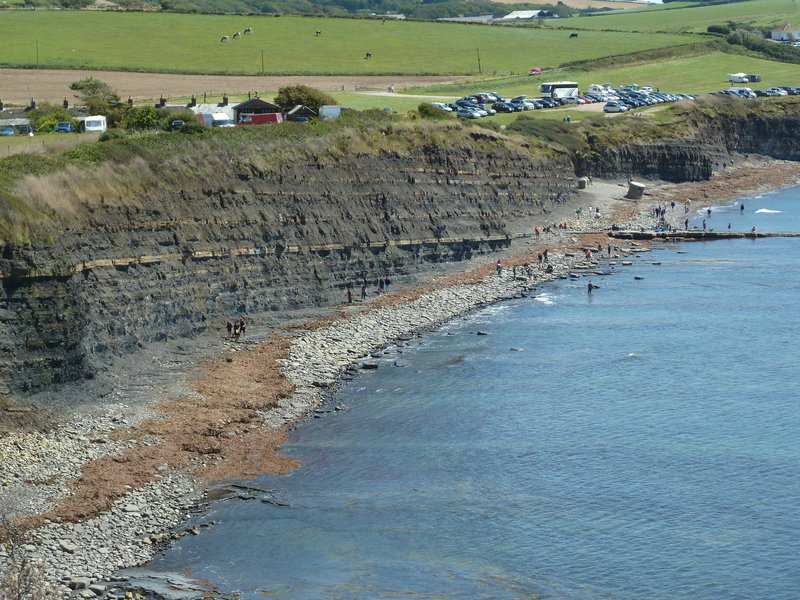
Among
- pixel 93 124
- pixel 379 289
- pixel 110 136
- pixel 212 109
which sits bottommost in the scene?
pixel 379 289

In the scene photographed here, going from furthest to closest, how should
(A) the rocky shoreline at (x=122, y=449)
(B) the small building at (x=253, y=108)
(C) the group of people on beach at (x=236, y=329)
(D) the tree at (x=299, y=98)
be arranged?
(D) the tree at (x=299, y=98)
(B) the small building at (x=253, y=108)
(C) the group of people on beach at (x=236, y=329)
(A) the rocky shoreline at (x=122, y=449)

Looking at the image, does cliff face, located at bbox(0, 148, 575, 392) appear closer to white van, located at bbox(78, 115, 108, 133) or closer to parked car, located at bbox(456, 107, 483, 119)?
white van, located at bbox(78, 115, 108, 133)

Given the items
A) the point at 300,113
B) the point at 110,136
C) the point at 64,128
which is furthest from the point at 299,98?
the point at 110,136

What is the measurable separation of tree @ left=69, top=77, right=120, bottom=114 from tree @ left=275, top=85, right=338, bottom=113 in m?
14.6

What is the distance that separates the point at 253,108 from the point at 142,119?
1109cm

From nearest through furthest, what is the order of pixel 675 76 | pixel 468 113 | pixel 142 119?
pixel 142 119, pixel 468 113, pixel 675 76

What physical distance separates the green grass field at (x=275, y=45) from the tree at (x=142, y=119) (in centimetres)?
5189

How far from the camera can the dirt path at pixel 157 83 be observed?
114312mm

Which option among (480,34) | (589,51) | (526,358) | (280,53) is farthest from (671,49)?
(526,358)

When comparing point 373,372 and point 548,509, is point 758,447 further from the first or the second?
point 373,372

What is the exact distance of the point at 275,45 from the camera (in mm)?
163125

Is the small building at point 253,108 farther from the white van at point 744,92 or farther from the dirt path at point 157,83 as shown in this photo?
the white van at point 744,92

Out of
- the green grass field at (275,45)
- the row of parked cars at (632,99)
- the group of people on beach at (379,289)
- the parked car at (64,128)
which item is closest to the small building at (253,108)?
the parked car at (64,128)

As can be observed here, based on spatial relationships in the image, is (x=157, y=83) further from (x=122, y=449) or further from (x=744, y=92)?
(x=122, y=449)
